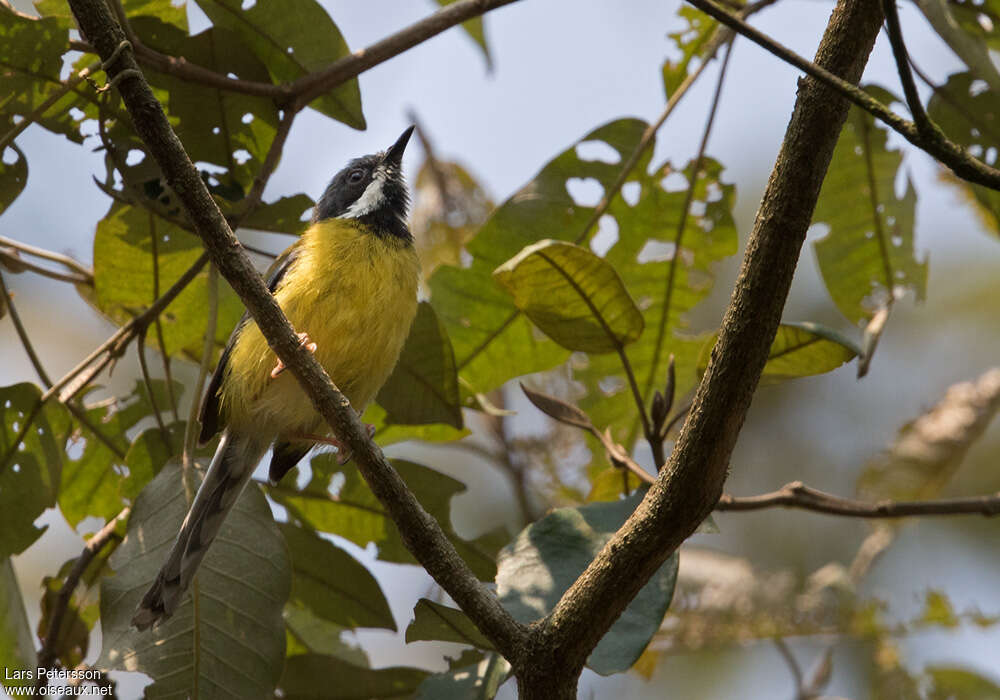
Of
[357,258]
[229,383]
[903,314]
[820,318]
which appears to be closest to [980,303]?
[903,314]

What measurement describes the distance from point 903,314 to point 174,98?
18.0 ft

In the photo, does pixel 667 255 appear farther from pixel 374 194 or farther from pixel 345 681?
pixel 345 681

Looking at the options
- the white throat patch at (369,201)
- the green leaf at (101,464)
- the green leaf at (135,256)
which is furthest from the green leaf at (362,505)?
the white throat patch at (369,201)

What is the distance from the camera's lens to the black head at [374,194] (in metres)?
3.82

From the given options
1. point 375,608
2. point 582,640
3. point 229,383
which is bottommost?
point 582,640

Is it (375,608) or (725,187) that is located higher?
(725,187)

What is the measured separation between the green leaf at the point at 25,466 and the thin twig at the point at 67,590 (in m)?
0.15

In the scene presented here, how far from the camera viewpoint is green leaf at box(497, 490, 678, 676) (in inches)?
95.7

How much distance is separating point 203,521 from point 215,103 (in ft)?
4.05

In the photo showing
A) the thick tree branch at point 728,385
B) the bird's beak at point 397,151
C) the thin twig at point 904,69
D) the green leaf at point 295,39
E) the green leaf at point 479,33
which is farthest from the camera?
the bird's beak at point 397,151

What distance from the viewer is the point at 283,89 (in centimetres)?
296

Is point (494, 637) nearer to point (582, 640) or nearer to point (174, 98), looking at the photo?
point (582, 640)

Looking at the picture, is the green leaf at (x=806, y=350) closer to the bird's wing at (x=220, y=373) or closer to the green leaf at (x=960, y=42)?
the green leaf at (x=960, y=42)

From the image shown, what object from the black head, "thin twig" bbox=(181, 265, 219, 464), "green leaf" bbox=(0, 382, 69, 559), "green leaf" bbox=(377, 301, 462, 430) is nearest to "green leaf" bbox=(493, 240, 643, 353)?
"green leaf" bbox=(377, 301, 462, 430)
